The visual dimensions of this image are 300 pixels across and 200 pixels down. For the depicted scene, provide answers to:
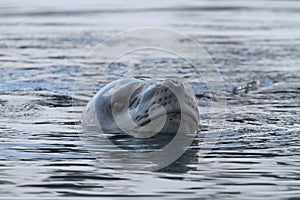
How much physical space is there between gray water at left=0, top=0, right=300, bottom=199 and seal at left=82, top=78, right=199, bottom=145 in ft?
0.97

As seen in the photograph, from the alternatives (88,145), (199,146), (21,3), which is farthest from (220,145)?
(21,3)

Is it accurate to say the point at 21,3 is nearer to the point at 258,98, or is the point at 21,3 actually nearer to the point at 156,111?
the point at 258,98

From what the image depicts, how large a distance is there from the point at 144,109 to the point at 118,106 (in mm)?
756

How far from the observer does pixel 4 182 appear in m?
6.77

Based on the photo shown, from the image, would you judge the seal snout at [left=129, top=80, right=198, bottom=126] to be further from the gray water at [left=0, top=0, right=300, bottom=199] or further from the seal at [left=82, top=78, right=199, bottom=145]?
the gray water at [left=0, top=0, right=300, bottom=199]

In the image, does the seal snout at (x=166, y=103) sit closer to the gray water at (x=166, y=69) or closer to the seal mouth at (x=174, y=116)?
the seal mouth at (x=174, y=116)

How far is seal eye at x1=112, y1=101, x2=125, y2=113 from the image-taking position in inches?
358

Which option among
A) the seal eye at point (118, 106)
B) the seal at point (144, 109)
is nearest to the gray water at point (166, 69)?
the seal at point (144, 109)

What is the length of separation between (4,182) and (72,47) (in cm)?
1114

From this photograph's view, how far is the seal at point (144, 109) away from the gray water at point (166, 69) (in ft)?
0.97

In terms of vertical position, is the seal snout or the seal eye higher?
the seal snout

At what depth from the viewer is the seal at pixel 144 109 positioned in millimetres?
8234

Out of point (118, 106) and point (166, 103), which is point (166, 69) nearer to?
point (118, 106)

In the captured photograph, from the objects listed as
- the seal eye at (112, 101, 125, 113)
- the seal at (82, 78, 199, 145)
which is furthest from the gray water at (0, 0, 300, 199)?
the seal eye at (112, 101, 125, 113)
